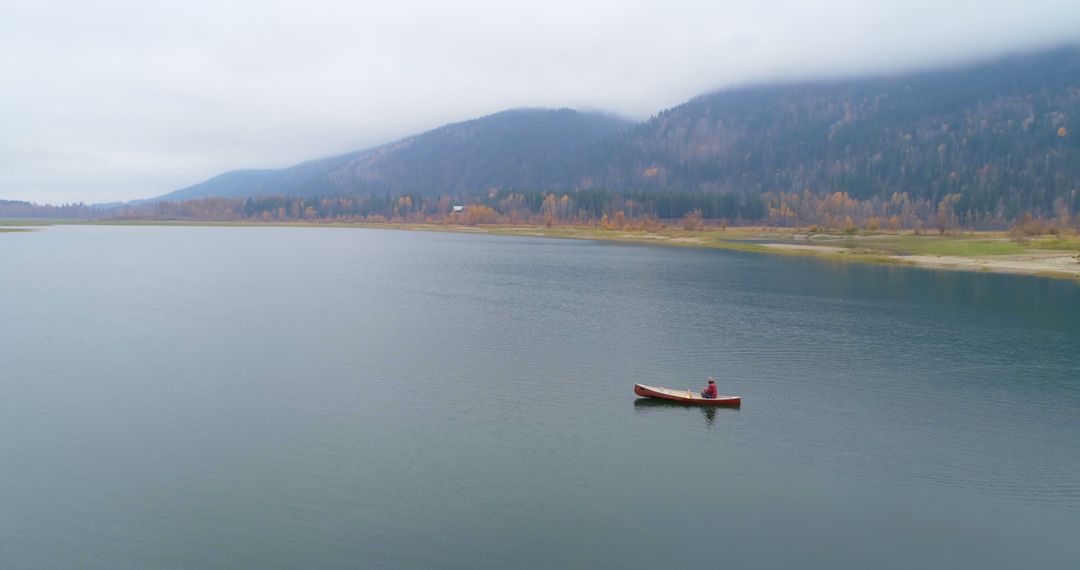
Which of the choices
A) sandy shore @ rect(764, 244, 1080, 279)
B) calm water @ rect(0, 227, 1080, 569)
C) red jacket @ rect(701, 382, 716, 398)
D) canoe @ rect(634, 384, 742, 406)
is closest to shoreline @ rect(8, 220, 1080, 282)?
sandy shore @ rect(764, 244, 1080, 279)

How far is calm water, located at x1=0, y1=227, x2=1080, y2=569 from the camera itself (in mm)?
19719

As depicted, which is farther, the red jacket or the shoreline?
the shoreline

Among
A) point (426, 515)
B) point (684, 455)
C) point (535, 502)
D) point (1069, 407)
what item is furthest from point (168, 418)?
point (1069, 407)

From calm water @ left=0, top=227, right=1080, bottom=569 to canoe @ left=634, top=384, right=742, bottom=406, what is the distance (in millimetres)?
611

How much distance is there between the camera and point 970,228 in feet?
593

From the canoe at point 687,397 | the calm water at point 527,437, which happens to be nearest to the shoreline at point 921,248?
the calm water at point 527,437

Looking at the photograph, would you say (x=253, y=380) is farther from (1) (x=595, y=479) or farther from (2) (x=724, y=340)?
(2) (x=724, y=340)

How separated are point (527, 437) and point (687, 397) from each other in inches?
343

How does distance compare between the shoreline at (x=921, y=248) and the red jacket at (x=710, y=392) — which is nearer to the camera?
the red jacket at (x=710, y=392)

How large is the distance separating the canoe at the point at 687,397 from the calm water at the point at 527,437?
61cm

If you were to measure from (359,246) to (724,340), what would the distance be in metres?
101

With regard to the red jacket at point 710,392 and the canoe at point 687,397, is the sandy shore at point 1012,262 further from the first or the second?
the red jacket at point 710,392

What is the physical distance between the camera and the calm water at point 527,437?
19.7 m

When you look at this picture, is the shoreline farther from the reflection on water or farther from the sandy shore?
the reflection on water
